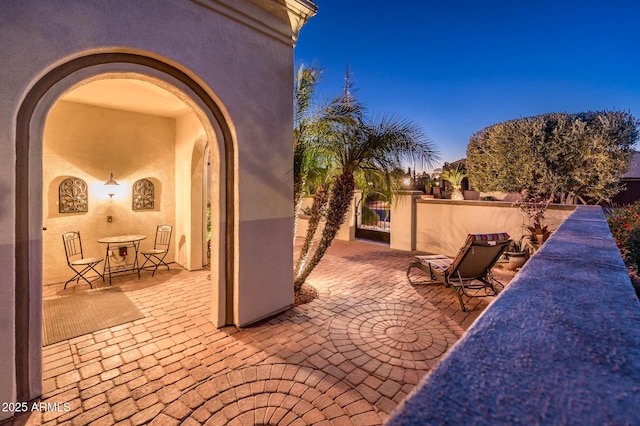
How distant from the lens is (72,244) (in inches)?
273

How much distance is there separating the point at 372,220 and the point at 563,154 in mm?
7338

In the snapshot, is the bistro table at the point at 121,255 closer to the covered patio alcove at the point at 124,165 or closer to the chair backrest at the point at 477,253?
the covered patio alcove at the point at 124,165

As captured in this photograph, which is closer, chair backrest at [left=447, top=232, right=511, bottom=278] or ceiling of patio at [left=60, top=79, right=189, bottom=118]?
chair backrest at [left=447, top=232, right=511, bottom=278]

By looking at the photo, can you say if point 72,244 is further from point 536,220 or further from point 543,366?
point 536,220

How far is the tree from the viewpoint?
31.6 feet

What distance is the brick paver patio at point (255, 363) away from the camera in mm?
2936

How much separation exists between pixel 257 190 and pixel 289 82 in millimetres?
2059

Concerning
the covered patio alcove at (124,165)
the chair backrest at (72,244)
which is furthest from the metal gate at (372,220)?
the chair backrest at (72,244)

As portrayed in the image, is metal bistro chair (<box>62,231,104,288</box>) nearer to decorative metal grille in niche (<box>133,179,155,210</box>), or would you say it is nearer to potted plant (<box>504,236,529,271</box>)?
decorative metal grille in niche (<box>133,179,155,210</box>)

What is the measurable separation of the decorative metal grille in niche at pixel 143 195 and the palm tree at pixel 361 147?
5.06 m

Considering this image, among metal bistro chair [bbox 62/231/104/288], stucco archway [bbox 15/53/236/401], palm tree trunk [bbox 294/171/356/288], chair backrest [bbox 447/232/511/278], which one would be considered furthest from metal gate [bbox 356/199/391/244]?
stucco archway [bbox 15/53/236/401]

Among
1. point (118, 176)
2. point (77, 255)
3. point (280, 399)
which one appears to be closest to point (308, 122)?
point (280, 399)

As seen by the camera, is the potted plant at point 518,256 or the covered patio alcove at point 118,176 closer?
the covered patio alcove at point 118,176

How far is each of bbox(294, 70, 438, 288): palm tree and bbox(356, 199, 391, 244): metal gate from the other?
6.68 metres
